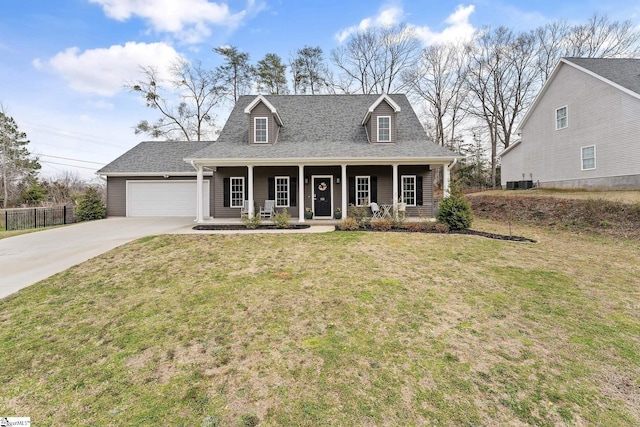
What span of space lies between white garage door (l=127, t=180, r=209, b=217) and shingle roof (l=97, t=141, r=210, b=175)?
718mm

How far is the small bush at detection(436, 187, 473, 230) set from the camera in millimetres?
10070

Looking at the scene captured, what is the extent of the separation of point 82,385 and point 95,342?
0.85 meters

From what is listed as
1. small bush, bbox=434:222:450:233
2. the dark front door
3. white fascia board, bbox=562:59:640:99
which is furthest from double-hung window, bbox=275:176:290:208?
white fascia board, bbox=562:59:640:99

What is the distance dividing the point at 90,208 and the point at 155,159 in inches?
162

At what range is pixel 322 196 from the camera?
1373 cm

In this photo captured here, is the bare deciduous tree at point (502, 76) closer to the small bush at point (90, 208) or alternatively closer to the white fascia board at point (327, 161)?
the white fascia board at point (327, 161)

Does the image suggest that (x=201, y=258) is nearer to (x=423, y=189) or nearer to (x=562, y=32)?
(x=423, y=189)

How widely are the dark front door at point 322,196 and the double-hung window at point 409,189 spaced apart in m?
3.59

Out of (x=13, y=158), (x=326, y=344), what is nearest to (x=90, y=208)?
(x=326, y=344)

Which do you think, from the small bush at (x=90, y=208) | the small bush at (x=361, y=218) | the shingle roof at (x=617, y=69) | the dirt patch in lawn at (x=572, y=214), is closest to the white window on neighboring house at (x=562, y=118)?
the shingle roof at (x=617, y=69)

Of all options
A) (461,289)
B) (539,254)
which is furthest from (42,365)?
(539,254)

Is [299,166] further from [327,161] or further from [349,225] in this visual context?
[349,225]

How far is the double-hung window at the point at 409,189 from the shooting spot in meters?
13.6

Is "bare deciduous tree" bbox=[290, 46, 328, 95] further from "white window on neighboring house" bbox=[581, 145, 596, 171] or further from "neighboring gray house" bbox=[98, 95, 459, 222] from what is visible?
"white window on neighboring house" bbox=[581, 145, 596, 171]
